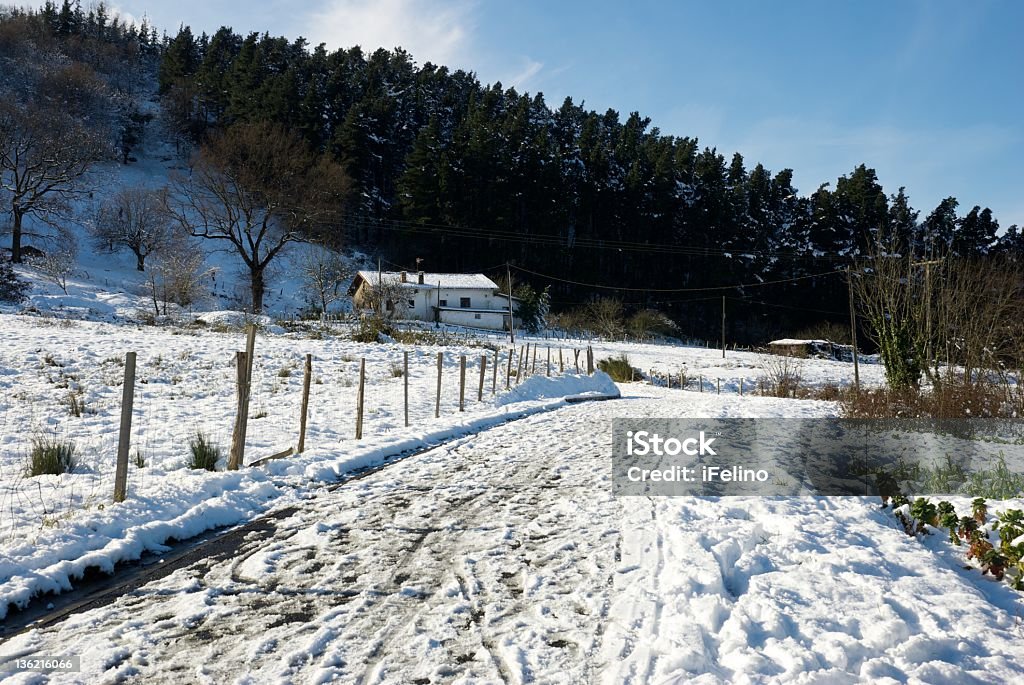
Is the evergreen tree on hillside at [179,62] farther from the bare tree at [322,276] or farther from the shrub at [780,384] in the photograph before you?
the shrub at [780,384]

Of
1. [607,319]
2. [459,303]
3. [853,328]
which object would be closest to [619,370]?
[853,328]

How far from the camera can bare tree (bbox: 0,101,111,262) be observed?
44.8m

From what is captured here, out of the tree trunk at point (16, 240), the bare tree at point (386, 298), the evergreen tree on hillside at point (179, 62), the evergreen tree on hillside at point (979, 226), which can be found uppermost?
the evergreen tree on hillside at point (179, 62)

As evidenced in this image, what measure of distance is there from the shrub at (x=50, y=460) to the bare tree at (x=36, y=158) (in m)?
47.3


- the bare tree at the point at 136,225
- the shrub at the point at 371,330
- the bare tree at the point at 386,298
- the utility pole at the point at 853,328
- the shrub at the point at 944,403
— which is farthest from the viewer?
the bare tree at the point at 136,225

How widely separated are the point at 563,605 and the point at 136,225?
62046 millimetres

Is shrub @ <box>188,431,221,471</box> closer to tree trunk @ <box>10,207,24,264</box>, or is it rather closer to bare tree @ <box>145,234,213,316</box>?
bare tree @ <box>145,234,213,316</box>

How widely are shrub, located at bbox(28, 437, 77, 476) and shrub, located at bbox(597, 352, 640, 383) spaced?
2847 cm

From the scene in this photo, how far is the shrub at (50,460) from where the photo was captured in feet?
24.7

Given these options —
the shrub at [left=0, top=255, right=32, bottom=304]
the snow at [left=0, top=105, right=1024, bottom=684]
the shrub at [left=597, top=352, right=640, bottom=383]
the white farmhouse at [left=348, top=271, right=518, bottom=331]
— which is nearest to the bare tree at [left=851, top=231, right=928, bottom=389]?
the snow at [left=0, top=105, right=1024, bottom=684]

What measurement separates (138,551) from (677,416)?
1190 cm

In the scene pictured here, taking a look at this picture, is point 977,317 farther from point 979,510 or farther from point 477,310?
point 477,310

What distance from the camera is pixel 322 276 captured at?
54344mm

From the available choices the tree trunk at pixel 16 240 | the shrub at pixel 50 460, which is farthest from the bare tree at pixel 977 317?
the tree trunk at pixel 16 240
